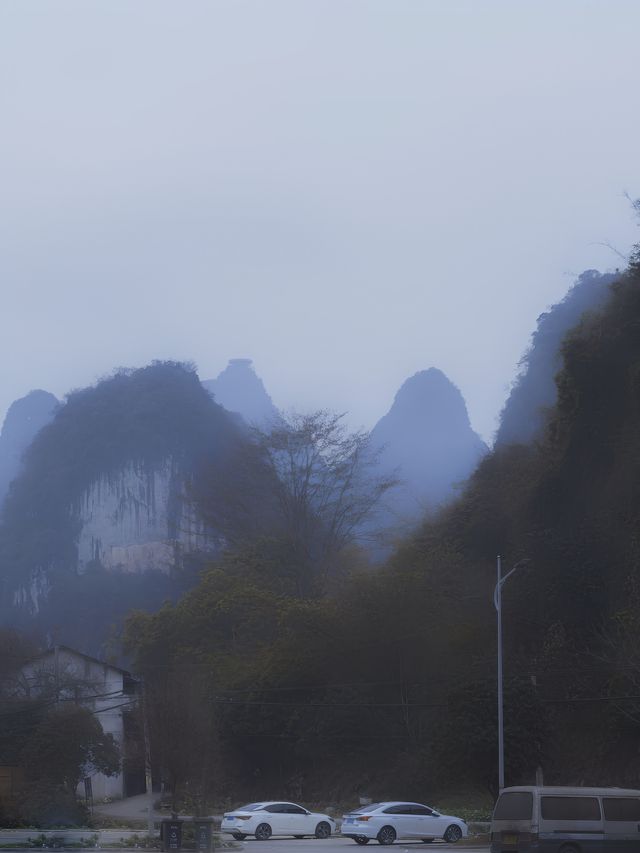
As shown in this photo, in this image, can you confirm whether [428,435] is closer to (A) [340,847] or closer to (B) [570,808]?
(A) [340,847]

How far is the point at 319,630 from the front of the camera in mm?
56469

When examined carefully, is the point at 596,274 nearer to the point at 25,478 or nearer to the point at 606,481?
the point at 606,481

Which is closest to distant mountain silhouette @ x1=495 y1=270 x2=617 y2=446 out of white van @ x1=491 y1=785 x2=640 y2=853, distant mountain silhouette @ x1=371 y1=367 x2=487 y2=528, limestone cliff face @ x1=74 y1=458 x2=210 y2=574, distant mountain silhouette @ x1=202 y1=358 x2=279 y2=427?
distant mountain silhouette @ x1=371 y1=367 x2=487 y2=528

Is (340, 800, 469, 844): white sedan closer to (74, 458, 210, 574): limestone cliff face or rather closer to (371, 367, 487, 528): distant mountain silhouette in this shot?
(371, 367, 487, 528): distant mountain silhouette

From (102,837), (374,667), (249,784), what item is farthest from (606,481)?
(102,837)

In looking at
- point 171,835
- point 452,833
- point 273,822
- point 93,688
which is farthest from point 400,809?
point 93,688

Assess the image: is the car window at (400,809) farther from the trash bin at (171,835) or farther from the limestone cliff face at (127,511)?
the limestone cliff face at (127,511)

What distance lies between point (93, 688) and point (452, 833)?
103 ft

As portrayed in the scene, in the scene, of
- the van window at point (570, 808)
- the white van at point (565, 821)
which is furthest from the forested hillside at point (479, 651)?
the van window at point (570, 808)

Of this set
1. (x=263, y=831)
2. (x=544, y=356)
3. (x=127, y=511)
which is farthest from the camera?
(x=127, y=511)

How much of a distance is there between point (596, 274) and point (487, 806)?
54.5 metres

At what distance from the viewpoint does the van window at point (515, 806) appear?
883 inches

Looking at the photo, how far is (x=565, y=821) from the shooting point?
2236 centimetres

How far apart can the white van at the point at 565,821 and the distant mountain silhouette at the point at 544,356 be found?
2449 inches
